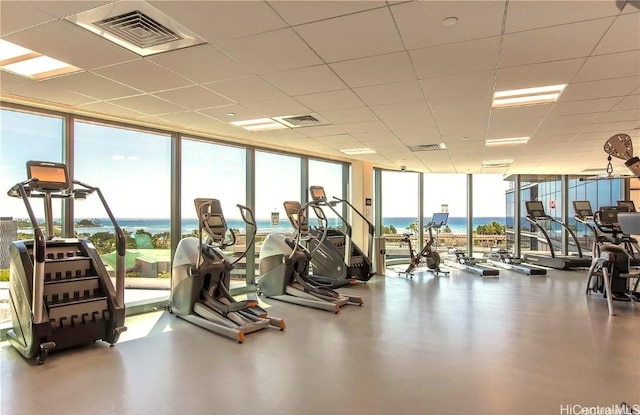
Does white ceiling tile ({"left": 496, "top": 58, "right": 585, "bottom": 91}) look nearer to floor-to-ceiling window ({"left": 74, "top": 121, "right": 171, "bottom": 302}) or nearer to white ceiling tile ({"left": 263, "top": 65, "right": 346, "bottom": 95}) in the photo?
white ceiling tile ({"left": 263, "top": 65, "right": 346, "bottom": 95})

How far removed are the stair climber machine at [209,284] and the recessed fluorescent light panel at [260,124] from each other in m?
1.32

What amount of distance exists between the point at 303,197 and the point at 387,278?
2570mm

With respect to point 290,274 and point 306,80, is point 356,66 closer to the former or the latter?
point 306,80

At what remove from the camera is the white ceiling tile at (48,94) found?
3916 millimetres

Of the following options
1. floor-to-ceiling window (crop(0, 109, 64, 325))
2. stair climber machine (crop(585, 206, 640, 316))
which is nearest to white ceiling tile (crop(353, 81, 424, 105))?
stair climber machine (crop(585, 206, 640, 316))

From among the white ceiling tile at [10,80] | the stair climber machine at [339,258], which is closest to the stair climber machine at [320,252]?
the stair climber machine at [339,258]

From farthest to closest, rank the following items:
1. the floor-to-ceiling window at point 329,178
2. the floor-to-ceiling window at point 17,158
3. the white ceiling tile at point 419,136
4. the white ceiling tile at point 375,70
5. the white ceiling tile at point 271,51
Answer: the floor-to-ceiling window at point 329,178 → the white ceiling tile at point 419,136 → the floor-to-ceiling window at point 17,158 → the white ceiling tile at point 375,70 → the white ceiling tile at point 271,51

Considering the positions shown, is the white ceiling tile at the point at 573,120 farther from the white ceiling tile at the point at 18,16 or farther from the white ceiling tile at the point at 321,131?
the white ceiling tile at the point at 18,16

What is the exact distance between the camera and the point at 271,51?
119 inches

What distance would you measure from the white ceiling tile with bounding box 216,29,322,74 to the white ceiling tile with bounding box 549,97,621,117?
10.6ft

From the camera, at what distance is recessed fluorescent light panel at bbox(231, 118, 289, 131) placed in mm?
5473

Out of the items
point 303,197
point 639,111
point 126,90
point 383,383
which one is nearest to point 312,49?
point 126,90

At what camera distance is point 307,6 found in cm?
233

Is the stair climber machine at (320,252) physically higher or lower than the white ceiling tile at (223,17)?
lower
